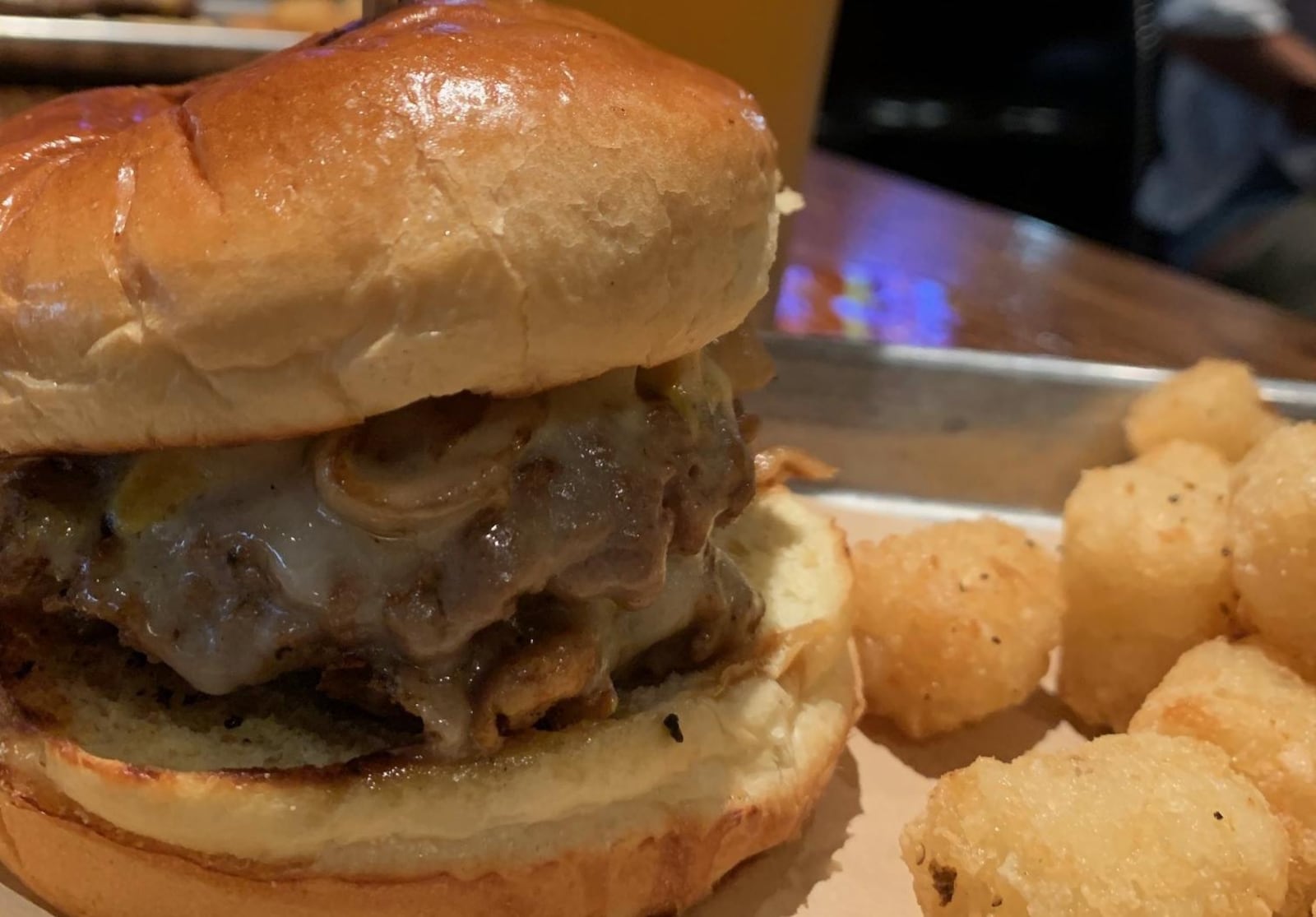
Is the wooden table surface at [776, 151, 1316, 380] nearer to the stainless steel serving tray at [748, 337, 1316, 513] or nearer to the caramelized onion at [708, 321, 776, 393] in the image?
the stainless steel serving tray at [748, 337, 1316, 513]

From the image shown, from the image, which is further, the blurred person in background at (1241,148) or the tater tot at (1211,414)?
the blurred person in background at (1241,148)

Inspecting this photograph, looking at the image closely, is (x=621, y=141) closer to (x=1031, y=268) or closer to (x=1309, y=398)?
(x=1309, y=398)

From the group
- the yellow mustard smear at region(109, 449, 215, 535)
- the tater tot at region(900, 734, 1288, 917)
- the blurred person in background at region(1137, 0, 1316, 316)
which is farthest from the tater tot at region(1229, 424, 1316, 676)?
the blurred person in background at region(1137, 0, 1316, 316)

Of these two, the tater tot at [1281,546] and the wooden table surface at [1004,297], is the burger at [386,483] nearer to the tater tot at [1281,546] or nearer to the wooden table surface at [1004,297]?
the tater tot at [1281,546]

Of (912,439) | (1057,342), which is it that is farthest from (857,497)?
(1057,342)

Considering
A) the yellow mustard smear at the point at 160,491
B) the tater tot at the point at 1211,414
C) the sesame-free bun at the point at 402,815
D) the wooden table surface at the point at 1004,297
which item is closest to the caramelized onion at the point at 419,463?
the yellow mustard smear at the point at 160,491
